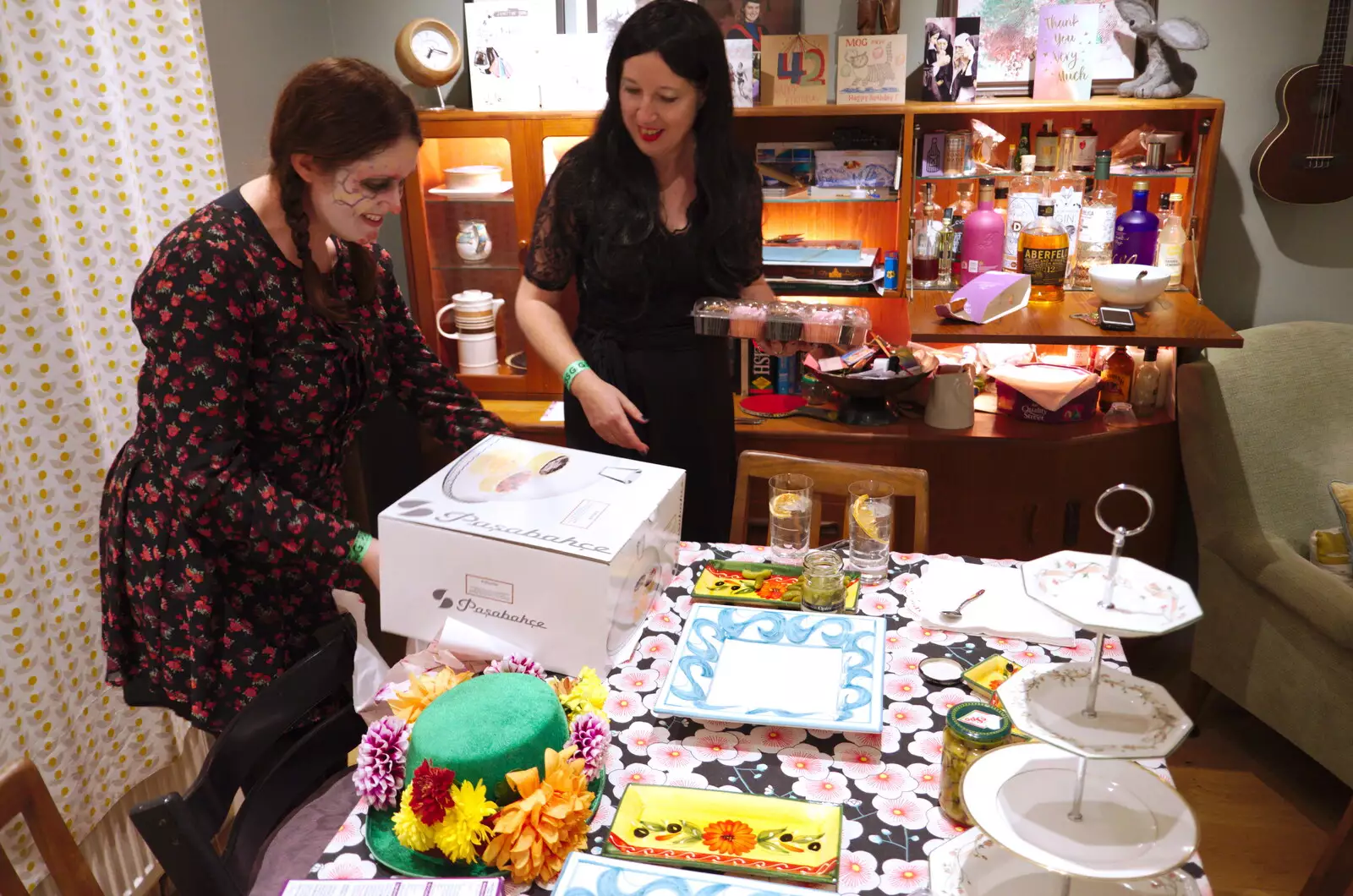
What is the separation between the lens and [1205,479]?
2.52 meters

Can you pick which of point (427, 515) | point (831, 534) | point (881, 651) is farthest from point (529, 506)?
point (831, 534)

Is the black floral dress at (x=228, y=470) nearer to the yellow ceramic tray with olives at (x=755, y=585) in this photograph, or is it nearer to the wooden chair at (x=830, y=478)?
the yellow ceramic tray with olives at (x=755, y=585)

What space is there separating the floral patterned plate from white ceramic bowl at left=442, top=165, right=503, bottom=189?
215 centimetres

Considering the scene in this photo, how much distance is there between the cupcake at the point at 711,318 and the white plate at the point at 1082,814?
124 cm

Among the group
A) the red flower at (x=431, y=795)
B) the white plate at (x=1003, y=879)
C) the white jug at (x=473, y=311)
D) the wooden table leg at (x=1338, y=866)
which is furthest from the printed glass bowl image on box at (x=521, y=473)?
the white jug at (x=473, y=311)

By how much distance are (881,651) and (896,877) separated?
1.31 feet

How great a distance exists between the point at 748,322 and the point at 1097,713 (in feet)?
4.22

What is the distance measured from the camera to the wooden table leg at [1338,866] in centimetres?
127

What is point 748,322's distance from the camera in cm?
213

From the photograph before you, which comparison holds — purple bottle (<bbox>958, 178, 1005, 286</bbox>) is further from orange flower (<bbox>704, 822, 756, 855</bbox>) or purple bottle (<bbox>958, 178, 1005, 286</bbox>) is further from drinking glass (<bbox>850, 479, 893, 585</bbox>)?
orange flower (<bbox>704, 822, 756, 855</bbox>)

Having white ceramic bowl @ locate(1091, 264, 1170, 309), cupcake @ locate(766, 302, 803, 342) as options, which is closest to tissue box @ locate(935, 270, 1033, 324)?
white ceramic bowl @ locate(1091, 264, 1170, 309)

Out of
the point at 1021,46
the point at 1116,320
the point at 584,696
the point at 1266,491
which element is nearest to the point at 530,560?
the point at 584,696

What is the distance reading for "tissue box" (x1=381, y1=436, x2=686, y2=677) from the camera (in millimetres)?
1420

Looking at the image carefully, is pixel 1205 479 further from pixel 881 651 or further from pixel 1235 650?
pixel 881 651
